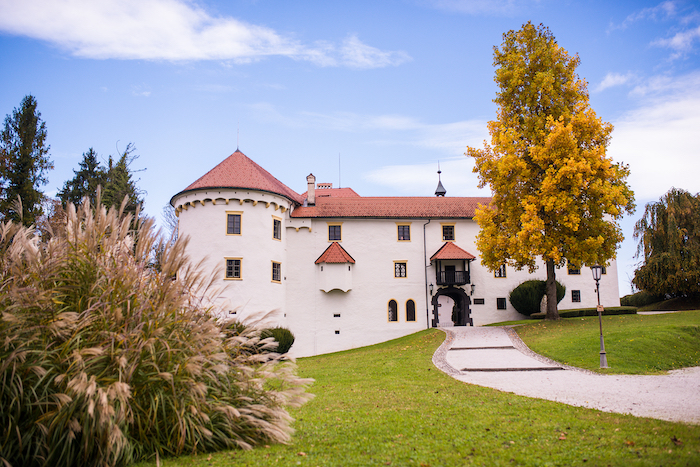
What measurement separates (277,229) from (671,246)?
27021 mm

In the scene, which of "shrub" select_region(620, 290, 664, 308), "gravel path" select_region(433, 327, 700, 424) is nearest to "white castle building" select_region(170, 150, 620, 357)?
"gravel path" select_region(433, 327, 700, 424)

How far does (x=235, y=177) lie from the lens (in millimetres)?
26594

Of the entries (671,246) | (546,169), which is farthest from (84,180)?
(671,246)

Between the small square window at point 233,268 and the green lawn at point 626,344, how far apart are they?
14.6 metres

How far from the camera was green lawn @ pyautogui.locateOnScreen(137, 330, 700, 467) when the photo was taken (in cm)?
546

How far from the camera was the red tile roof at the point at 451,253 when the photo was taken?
2834 centimetres

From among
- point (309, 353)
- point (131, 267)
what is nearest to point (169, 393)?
point (131, 267)

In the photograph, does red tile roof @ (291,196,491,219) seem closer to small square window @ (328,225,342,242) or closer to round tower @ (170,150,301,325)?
small square window @ (328,225,342,242)

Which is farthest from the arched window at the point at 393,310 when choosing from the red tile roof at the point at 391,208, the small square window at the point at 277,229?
the small square window at the point at 277,229

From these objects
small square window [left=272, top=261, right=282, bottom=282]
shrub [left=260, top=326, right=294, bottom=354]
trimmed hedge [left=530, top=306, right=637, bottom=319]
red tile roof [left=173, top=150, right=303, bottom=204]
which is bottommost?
shrub [left=260, top=326, right=294, bottom=354]

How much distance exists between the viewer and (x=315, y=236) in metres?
29.4

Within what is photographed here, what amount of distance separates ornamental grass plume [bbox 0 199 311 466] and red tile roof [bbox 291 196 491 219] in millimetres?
23000

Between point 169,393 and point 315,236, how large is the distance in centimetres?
2405

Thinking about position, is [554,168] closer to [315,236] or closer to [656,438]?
[315,236]
